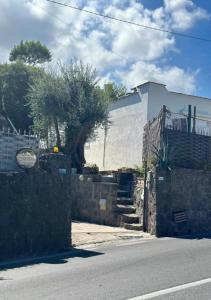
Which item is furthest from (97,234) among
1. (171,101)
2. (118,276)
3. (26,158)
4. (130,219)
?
(171,101)

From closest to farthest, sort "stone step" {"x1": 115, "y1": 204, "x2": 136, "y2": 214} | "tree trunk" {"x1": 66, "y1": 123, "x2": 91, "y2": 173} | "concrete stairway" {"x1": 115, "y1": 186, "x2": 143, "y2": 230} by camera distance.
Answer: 1. "concrete stairway" {"x1": 115, "y1": 186, "x2": 143, "y2": 230}
2. "stone step" {"x1": 115, "y1": 204, "x2": 136, "y2": 214}
3. "tree trunk" {"x1": 66, "y1": 123, "x2": 91, "y2": 173}

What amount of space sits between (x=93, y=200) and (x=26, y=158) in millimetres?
5853

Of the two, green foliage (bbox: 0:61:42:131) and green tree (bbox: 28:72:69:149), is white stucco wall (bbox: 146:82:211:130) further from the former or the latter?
green foliage (bbox: 0:61:42:131)

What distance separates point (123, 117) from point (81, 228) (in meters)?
11.1

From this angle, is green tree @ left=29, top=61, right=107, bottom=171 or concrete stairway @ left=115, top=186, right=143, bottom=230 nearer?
concrete stairway @ left=115, top=186, right=143, bottom=230

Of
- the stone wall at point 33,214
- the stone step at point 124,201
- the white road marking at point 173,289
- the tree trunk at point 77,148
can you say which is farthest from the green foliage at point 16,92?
the white road marking at point 173,289

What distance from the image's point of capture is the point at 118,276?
7.05 metres

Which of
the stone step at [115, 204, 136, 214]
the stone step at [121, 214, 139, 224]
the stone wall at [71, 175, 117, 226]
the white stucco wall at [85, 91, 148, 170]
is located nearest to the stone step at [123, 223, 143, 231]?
the stone step at [121, 214, 139, 224]

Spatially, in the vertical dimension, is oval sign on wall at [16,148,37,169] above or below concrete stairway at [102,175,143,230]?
above

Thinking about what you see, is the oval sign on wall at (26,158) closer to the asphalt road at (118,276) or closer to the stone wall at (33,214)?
the stone wall at (33,214)

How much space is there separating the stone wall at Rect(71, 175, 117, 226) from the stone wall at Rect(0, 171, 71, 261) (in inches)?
158

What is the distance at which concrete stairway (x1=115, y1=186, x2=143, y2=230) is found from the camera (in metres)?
13.6

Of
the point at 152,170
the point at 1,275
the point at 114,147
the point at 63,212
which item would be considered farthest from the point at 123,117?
the point at 1,275

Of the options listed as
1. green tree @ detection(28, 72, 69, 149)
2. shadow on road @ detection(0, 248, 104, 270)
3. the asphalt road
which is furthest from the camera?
green tree @ detection(28, 72, 69, 149)
